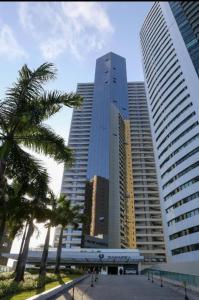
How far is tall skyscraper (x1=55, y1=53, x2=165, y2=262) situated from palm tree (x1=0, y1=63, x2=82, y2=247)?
85456 millimetres

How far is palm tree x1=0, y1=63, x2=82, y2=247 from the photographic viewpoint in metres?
13.1

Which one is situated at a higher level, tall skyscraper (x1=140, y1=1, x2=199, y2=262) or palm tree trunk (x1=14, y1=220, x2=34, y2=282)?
tall skyscraper (x1=140, y1=1, x2=199, y2=262)

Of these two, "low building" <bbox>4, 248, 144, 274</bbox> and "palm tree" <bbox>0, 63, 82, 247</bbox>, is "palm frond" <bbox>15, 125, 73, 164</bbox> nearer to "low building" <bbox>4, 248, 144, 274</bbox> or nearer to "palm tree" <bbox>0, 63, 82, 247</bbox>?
"palm tree" <bbox>0, 63, 82, 247</bbox>

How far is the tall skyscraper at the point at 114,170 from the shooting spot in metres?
105

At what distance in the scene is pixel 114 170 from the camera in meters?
123

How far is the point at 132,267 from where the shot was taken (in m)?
71.1

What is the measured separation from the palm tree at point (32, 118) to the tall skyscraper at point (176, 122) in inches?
1643

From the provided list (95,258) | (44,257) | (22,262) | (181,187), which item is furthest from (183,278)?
(95,258)

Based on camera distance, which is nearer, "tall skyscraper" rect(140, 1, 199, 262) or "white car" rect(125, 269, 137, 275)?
"tall skyscraper" rect(140, 1, 199, 262)

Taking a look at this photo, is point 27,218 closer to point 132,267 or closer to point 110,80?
point 132,267

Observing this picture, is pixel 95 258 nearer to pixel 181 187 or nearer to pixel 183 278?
pixel 181 187

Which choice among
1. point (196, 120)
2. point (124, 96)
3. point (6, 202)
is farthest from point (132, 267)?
point (124, 96)

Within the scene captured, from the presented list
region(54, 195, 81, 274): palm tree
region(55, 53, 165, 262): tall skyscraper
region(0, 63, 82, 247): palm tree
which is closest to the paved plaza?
region(0, 63, 82, 247): palm tree

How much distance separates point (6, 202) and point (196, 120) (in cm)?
4701
